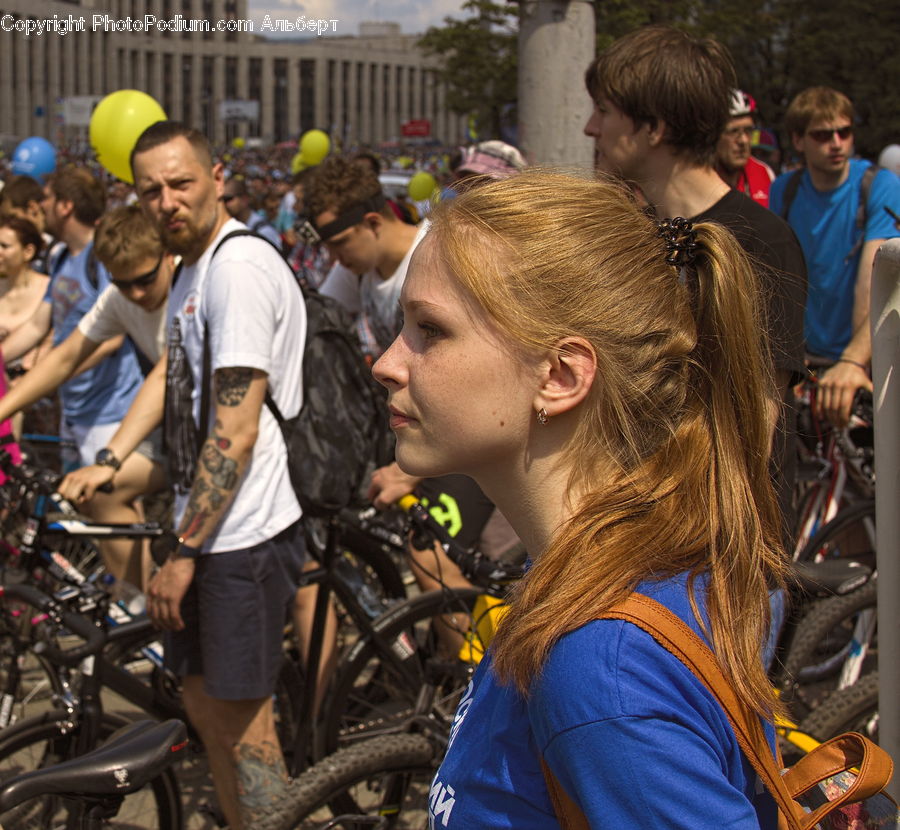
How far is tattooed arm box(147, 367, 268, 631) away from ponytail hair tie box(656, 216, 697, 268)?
1.67 metres

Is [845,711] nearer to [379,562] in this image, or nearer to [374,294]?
[379,562]

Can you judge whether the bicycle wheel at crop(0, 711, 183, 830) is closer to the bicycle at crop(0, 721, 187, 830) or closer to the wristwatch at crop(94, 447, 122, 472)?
the wristwatch at crop(94, 447, 122, 472)

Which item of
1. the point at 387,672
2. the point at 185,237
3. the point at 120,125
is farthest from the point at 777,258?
the point at 120,125

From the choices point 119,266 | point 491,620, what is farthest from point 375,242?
point 491,620

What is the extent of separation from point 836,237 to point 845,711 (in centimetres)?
236

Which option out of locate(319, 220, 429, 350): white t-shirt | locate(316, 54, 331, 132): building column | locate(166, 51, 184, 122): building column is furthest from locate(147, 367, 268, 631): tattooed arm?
locate(316, 54, 331, 132): building column

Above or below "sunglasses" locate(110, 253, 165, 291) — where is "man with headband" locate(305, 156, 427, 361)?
above

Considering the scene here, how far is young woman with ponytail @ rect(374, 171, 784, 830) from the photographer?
4.00 ft

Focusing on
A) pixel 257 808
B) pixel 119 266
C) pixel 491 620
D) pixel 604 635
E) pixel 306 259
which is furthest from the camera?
pixel 306 259

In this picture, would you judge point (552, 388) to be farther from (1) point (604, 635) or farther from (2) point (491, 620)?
(2) point (491, 620)

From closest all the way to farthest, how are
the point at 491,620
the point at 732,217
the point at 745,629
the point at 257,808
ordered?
the point at 745,629
the point at 732,217
the point at 491,620
the point at 257,808

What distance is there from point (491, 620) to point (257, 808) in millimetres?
917

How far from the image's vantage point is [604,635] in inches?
45.8

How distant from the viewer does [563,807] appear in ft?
3.86
